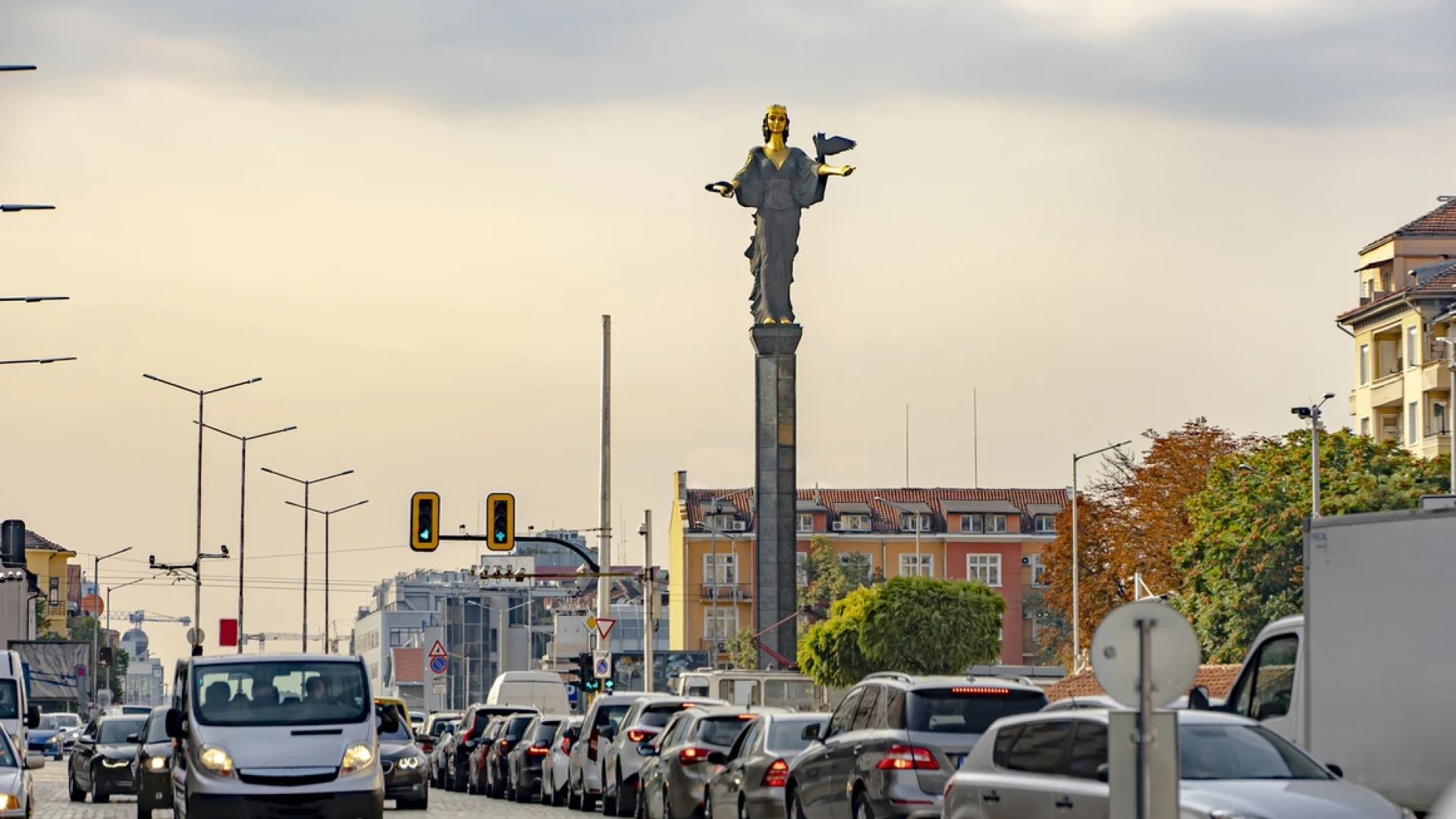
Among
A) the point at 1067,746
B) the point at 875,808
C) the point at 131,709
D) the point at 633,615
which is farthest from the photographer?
the point at 633,615

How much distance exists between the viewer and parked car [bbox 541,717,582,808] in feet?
118

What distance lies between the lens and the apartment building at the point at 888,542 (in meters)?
141

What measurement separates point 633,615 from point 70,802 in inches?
6009

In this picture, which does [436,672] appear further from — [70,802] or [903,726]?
[903,726]

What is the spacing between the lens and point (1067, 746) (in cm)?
1574

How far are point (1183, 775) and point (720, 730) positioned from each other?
13.6 meters

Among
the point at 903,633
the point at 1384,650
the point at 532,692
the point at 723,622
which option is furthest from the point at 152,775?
the point at 723,622

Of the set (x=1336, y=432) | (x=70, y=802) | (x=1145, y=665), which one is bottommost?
(x=70, y=802)

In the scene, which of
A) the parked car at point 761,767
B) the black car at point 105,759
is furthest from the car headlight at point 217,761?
the black car at point 105,759

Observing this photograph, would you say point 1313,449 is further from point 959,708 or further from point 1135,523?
point 959,708

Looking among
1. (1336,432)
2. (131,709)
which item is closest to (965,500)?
(1336,432)

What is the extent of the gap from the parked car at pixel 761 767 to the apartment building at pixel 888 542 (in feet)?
371

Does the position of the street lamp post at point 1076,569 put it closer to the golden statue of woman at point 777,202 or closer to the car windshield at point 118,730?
the golden statue of woman at point 777,202

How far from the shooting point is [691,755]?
91.0ft
